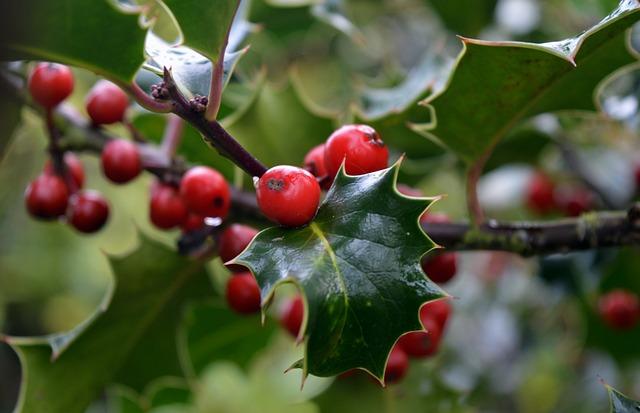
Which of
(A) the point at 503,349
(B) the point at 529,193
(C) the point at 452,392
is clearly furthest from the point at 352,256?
(A) the point at 503,349

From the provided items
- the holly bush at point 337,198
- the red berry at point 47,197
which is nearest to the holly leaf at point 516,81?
the holly bush at point 337,198

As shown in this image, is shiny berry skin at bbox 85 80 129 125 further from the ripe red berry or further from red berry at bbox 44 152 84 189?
the ripe red berry

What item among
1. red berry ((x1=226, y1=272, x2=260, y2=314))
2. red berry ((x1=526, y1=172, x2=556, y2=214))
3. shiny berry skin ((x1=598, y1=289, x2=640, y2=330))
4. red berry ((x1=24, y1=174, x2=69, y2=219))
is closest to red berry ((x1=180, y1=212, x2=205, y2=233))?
red berry ((x1=226, y1=272, x2=260, y2=314))

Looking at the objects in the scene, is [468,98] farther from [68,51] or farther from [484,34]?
[484,34]

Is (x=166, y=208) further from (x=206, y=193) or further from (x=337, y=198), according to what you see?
(x=337, y=198)

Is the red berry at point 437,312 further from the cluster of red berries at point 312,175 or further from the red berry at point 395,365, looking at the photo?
the cluster of red berries at point 312,175

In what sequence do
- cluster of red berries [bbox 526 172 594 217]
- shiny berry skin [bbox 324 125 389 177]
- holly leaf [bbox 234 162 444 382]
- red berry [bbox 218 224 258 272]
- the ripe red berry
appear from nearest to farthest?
holly leaf [bbox 234 162 444 382]
shiny berry skin [bbox 324 125 389 177]
red berry [bbox 218 224 258 272]
the ripe red berry
cluster of red berries [bbox 526 172 594 217]
